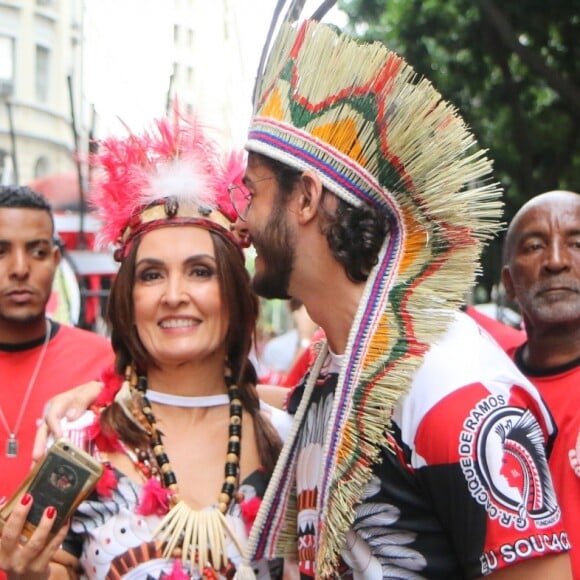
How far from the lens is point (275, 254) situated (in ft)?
6.24

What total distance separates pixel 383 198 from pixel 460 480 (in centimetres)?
61

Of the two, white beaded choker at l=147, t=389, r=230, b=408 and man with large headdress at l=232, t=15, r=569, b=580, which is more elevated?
man with large headdress at l=232, t=15, r=569, b=580

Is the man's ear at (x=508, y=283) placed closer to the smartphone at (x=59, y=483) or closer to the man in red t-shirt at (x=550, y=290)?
the man in red t-shirt at (x=550, y=290)

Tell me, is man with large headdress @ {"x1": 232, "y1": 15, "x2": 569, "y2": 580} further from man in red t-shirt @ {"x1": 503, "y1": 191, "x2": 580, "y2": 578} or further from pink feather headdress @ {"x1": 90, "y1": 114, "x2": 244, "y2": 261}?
man in red t-shirt @ {"x1": 503, "y1": 191, "x2": 580, "y2": 578}

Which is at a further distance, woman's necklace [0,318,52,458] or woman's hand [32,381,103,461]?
woman's necklace [0,318,52,458]

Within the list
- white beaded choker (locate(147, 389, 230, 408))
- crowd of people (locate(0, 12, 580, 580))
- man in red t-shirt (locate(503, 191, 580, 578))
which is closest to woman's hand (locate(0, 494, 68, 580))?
crowd of people (locate(0, 12, 580, 580))

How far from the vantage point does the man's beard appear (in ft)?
6.20

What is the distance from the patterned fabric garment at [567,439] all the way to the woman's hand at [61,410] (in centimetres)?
130

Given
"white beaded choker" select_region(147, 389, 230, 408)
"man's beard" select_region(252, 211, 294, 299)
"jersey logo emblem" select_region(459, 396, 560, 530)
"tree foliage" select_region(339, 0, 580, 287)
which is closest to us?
"jersey logo emblem" select_region(459, 396, 560, 530)

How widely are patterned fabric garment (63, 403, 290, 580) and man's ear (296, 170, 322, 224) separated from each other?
2.81ft

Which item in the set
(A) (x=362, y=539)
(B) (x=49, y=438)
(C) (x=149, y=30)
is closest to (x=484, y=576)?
(A) (x=362, y=539)

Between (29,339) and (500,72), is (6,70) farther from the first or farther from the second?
(29,339)

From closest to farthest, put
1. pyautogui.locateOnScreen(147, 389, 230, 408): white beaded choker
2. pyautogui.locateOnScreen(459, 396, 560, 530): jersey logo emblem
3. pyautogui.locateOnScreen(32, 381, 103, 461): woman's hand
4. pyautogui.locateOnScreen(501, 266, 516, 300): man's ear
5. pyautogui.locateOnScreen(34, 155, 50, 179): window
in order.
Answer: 1. pyautogui.locateOnScreen(459, 396, 560, 530): jersey logo emblem
2. pyautogui.locateOnScreen(32, 381, 103, 461): woman's hand
3. pyautogui.locateOnScreen(147, 389, 230, 408): white beaded choker
4. pyautogui.locateOnScreen(501, 266, 516, 300): man's ear
5. pyautogui.locateOnScreen(34, 155, 50, 179): window

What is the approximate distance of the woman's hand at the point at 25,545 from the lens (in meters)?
1.89
